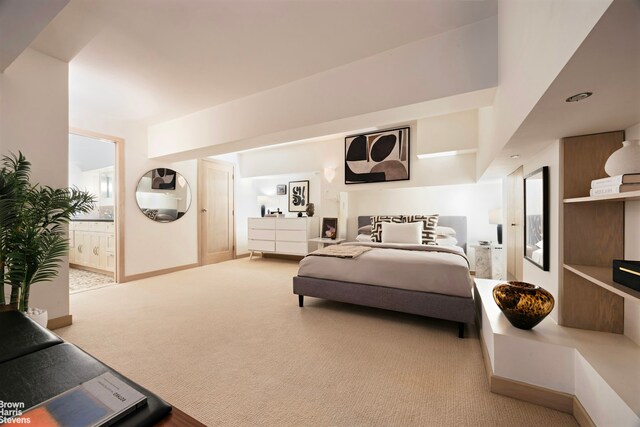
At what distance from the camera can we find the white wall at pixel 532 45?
0.81 metres

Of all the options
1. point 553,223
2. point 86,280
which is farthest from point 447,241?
point 86,280

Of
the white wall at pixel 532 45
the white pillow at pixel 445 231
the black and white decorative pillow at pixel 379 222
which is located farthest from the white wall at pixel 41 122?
the white pillow at pixel 445 231

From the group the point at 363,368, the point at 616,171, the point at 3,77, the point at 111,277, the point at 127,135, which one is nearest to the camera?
the point at 616,171

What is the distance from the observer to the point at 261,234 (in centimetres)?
593

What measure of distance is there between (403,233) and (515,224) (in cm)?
134

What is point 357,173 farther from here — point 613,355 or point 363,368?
point 613,355

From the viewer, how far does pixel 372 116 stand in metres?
2.54

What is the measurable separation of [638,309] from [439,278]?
116cm

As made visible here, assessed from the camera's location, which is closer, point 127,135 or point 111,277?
point 127,135

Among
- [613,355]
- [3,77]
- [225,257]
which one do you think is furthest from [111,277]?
[613,355]

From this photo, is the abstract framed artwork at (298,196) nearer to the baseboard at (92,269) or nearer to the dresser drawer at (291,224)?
the dresser drawer at (291,224)

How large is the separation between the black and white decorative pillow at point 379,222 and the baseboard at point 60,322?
12.7 ft

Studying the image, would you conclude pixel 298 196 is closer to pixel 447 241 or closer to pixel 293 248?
pixel 293 248

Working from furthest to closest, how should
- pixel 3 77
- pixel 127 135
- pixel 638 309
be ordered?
pixel 127 135 → pixel 3 77 → pixel 638 309
